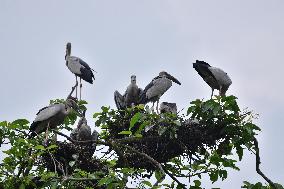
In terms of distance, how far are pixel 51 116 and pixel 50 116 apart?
0.07ft

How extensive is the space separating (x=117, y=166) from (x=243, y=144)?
2148mm

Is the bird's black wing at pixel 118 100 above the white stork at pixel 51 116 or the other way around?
above

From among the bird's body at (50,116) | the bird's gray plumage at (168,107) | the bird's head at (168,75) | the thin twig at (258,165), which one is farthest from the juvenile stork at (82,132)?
the thin twig at (258,165)

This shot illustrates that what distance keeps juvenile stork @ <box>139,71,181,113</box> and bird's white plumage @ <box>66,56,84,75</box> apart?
187 centimetres

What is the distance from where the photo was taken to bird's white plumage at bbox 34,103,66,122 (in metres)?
11.5

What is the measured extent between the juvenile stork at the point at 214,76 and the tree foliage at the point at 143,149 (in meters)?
2.64

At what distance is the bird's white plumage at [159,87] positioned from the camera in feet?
42.5

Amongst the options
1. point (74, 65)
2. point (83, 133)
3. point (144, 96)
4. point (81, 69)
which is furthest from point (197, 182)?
point (74, 65)

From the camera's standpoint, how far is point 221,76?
43.0 ft

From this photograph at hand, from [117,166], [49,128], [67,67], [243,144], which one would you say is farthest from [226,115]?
[67,67]

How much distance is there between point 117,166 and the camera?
404 inches

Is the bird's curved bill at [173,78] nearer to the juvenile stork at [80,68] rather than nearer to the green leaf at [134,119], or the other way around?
the juvenile stork at [80,68]

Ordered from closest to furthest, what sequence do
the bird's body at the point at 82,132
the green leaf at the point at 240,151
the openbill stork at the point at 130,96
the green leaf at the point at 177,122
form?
the green leaf at the point at 240,151
the green leaf at the point at 177,122
the bird's body at the point at 82,132
the openbill stork at the point at 130,96

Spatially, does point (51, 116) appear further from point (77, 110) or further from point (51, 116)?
point (77, 110)
